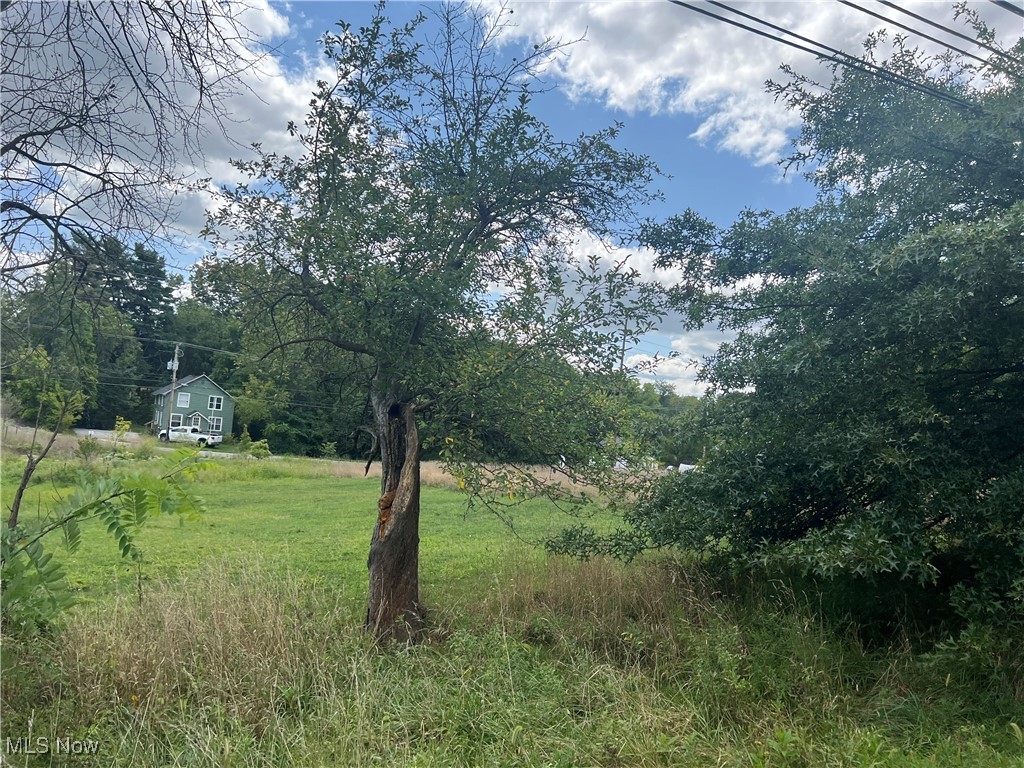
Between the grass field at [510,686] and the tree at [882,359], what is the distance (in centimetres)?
66

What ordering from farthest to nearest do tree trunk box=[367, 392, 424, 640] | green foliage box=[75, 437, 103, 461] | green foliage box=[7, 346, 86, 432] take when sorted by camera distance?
green foliage box=[75, 437, 103, 461] < tree trunk box=[367, 392, 424, 640] < green foliage box=[7, 346, 86, 432]

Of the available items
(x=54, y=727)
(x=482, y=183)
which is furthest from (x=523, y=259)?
(x=54, y=727)

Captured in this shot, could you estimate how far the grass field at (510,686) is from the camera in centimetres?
327

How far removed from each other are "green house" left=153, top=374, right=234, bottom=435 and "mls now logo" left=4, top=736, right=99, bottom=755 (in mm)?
27632

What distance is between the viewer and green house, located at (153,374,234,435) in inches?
1154

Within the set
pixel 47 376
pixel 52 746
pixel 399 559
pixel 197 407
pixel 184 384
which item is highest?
pixel 184 384

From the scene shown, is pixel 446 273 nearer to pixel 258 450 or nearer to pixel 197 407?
pixel 258 450

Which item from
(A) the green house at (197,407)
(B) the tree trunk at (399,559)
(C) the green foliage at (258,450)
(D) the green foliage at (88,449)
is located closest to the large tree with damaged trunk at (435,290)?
(B) the tree trunk at (399,559)

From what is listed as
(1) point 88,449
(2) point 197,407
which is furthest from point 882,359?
(2) point 197,407

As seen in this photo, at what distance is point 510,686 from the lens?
4.00m

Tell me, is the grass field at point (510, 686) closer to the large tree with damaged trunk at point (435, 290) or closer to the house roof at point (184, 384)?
the large tree with damaged trunk at point (435, 290)

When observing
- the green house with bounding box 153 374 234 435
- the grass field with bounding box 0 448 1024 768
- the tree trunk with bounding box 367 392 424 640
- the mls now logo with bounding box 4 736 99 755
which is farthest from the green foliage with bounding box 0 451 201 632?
the green house with bounding box 153 374 234 435

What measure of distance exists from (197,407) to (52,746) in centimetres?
3052

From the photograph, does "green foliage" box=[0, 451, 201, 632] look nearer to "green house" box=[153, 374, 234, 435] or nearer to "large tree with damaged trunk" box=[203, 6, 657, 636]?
"large tree with damaged trunk" box=[203, 6, 657, 636]
